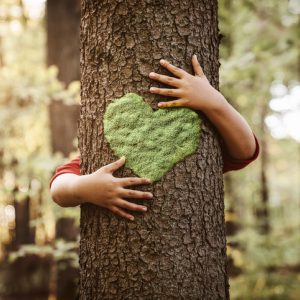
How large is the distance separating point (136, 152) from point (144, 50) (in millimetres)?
487

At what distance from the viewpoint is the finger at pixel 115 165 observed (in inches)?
68.1

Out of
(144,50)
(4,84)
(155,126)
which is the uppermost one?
(4,84)

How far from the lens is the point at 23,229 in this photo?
42.4 ft

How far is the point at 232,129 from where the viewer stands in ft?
6.14

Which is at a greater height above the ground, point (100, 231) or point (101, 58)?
point (101, 58)

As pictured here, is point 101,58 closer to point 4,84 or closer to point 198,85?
point 198,85

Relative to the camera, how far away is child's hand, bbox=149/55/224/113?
173 centimetres

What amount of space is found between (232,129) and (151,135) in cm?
43

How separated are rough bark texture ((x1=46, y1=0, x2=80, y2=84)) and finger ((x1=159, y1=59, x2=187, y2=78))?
428 centimetres

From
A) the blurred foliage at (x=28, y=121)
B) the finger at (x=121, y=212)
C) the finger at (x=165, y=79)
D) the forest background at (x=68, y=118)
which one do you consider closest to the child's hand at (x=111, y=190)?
the finger at (x=121, y=212)

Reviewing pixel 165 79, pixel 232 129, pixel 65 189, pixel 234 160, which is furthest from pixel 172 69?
pixel 65 189

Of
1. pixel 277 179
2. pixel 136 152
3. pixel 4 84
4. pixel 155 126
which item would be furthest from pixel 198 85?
pixel 277 179

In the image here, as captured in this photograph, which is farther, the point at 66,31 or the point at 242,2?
the point at 66,31

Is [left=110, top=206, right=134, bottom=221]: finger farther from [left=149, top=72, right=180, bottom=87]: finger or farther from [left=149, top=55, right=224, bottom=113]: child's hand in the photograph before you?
[left=149, top=72, right=180, bottom=87]: finger
